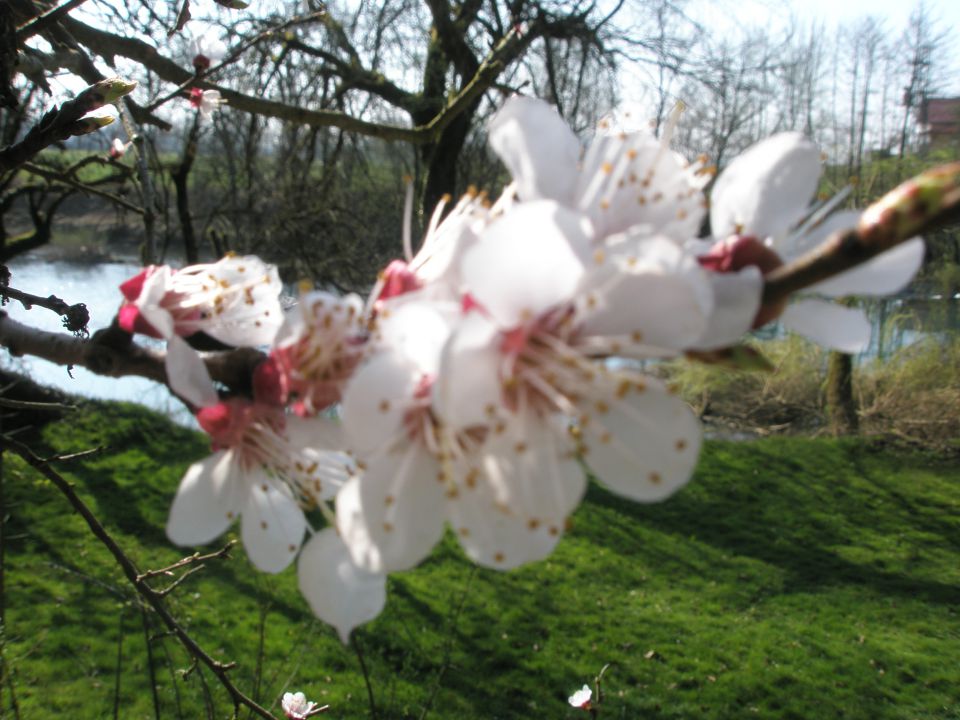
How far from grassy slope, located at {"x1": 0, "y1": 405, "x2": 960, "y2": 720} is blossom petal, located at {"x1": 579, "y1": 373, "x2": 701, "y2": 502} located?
2.09m

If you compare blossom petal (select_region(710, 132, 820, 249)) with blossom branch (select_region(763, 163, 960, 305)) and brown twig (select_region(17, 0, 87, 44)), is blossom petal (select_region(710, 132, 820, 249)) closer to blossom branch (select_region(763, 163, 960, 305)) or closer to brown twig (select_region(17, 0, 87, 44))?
blossom branch (select_region(763, 163, 960, 305))

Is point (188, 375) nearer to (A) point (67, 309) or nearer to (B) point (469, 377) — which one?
(B) point (469, 377)

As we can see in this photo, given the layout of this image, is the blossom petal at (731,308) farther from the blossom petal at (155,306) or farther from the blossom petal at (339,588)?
the blossom petal at (155,306)

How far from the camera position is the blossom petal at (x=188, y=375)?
1.58 ft

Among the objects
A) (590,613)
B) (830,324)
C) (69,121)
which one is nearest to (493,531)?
(830,324)

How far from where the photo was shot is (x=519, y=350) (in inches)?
15.4

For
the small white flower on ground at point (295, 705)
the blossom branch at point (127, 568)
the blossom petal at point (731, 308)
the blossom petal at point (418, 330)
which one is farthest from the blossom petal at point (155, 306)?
the small white flower on ground at point (295, 705)

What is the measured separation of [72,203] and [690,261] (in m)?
5.51

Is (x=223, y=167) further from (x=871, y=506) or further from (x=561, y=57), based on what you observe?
(x=871, y=506)

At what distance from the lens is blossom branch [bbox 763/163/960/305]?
290mm

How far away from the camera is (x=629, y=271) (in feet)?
1.19

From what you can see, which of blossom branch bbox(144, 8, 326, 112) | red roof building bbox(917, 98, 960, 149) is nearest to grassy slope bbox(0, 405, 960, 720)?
blossom branch bbox(144, 8, 326, 112)

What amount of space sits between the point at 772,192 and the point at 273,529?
44cm

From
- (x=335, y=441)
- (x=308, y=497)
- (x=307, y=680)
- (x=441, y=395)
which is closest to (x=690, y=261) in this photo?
(x=441, y=395)
